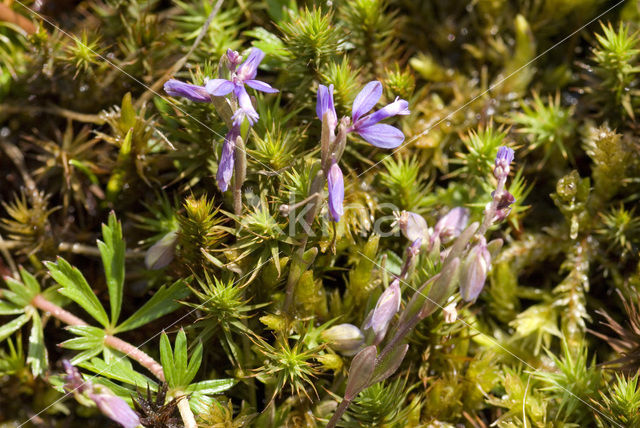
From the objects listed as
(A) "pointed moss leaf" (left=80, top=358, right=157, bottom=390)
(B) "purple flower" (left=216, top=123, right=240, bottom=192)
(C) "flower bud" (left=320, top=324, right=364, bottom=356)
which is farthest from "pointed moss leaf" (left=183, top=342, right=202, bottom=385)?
(B) "purple flower" (left=216, top=123, right=240, bottom=192)

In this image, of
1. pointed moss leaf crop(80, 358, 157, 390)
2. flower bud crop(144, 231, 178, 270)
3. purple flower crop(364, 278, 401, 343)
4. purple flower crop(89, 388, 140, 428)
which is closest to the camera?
purple flower crop(89, 388, 140, 428)

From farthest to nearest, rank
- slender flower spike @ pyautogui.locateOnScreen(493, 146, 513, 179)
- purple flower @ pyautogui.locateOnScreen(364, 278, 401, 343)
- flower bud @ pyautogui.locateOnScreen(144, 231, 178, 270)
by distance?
1. flower bud @ pyautogui.locateOnScreen(144, 231, 178, 270)
2. purple flower @ pyautogui.locateOnScreen(364, 278, 401, 343)
3. slender flower spike @ pyautogui.locateOnScreen(493, 146, 513, 179)

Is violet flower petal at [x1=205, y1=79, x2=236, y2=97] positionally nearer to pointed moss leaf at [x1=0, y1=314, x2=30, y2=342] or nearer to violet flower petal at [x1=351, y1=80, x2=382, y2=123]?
violet flower petal at [x1=351, y1=80, x2=382, y2=123]

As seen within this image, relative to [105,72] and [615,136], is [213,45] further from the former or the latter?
[615,136]

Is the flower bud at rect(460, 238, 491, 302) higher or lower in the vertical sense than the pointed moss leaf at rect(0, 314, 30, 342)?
higher

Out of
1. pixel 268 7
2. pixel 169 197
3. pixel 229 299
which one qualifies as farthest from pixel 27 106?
pixel 229 299

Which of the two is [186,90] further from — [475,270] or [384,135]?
[475,270]
